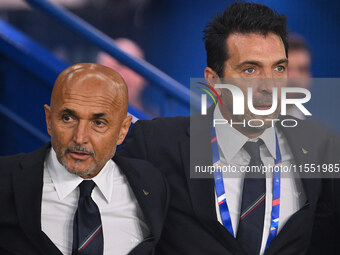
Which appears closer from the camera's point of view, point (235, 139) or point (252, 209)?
point (252, 209)

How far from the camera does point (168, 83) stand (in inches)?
140

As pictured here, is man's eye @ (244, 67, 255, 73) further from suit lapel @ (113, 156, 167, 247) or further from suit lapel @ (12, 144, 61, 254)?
suit lapel @ (12, 144, 61, 254)

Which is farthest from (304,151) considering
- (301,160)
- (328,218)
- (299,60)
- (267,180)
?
(299,60)

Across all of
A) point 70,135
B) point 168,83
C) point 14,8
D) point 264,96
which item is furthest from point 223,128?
point 14,8

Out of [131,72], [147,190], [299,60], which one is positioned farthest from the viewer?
[131,72]

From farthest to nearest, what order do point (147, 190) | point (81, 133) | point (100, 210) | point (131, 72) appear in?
point (131, 72) < point (147, 190) < point (100, 210) < point (81, 133)

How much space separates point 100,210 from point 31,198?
254 mm

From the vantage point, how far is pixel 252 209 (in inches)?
90.0

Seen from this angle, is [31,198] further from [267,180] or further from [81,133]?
[267,180]

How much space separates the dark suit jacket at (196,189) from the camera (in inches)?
89.6

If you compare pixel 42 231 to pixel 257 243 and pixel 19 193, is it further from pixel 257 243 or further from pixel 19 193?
pixel 257 243

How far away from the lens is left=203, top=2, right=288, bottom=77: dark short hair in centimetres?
243

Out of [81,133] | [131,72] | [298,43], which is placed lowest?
[81,133]

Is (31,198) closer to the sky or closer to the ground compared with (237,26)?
closer to the ground
